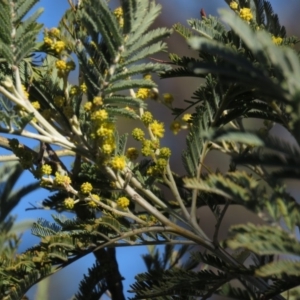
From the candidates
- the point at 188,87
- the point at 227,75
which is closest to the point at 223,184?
the point at 227,75

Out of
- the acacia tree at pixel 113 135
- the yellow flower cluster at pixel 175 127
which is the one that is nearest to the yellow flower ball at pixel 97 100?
the acacia tree at pixel 113 135

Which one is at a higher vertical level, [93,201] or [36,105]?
[36,105]

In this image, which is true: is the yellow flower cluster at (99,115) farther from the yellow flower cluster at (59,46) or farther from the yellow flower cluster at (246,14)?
the yellow flower cluster at (246,14)

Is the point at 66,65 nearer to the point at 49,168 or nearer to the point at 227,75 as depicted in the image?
the point at 49,168

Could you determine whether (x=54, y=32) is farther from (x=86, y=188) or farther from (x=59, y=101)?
(x=86, y=188)

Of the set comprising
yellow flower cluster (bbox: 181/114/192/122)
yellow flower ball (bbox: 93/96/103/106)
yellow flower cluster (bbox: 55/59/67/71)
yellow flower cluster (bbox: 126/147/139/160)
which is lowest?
yellow flower cluster (bbox: 126/147/139/160)

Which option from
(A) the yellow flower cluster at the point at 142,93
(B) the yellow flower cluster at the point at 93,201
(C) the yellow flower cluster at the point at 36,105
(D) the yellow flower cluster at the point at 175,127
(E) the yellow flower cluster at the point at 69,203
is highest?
(C) the yellow flower cluster at the point at 36,105

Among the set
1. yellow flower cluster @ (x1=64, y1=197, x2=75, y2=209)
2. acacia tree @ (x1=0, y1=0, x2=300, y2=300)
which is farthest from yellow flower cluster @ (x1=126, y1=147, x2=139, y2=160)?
yellow flower cluster @ (x1=64, y1=197, x2=75, y2=209)

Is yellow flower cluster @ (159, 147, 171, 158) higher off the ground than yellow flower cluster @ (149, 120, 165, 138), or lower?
lower

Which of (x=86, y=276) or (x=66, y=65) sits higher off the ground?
(x=66, y=65)

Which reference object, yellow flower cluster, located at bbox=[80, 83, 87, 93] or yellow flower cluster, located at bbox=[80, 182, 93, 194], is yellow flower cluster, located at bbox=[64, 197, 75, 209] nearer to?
yellow flower cluster, located at bbox=[80, 182, 93, 194]

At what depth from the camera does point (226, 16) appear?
63 centimetres

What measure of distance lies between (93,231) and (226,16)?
15.7 inches

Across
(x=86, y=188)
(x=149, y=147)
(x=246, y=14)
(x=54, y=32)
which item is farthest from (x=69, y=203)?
(x=246, y=14)
